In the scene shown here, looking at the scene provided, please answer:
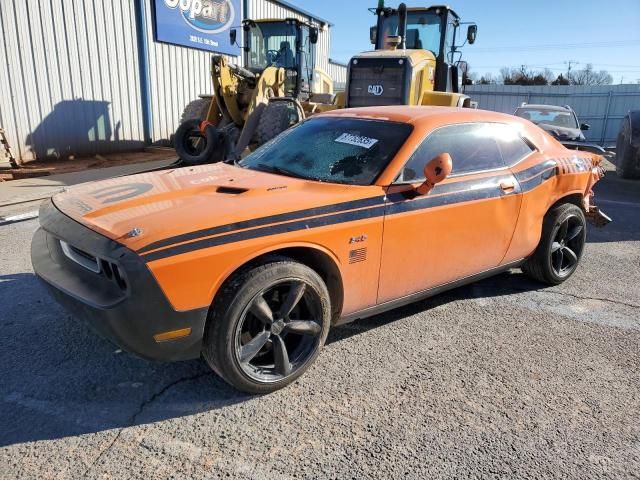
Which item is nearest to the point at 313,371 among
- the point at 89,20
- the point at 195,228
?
the point at 195,228

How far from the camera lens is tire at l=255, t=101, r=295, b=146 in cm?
855

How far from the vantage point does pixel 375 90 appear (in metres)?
9.42

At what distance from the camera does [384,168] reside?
129 inches

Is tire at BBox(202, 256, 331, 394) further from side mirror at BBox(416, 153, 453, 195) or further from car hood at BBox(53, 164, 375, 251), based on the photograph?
side mirror at BBox(416, 153, 453, 195)

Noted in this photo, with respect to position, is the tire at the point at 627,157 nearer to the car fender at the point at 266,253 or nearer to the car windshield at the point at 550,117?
the car windshield at the point at 550,117

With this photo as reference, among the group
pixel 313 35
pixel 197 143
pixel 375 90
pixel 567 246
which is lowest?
pixel 567 246

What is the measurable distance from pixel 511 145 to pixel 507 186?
0.48m

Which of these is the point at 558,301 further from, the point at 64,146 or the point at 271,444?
the point at 64,146

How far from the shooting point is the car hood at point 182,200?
8.26ft

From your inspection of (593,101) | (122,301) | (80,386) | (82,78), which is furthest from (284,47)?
(593,101)

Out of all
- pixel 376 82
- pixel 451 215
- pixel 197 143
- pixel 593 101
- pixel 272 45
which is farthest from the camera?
pixel 593 101

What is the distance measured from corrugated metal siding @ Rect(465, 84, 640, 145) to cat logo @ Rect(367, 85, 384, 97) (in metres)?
15.8

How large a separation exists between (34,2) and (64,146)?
304 centimetres

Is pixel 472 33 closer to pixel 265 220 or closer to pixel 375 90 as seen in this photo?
pixel 375 90
